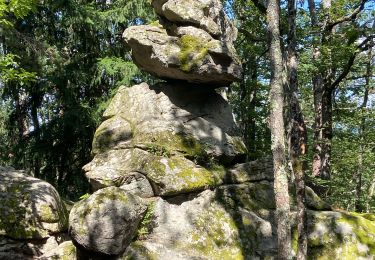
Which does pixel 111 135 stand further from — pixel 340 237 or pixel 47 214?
pixel 340 237

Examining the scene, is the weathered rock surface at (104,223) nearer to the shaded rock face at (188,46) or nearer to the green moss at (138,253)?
the green moss at (138,253)

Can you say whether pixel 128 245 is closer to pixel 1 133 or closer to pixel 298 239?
pixel 298 239

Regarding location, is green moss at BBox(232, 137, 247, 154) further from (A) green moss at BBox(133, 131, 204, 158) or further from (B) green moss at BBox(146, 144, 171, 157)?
(B) green moss at BBox(146, 144, 171, 157)

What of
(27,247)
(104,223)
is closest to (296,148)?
(104,223)

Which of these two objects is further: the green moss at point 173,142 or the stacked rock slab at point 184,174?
the green moss at point 173,142

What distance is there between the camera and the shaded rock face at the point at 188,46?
1038 centimetres

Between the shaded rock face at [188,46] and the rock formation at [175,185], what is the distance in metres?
0.03

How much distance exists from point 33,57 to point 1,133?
929cm

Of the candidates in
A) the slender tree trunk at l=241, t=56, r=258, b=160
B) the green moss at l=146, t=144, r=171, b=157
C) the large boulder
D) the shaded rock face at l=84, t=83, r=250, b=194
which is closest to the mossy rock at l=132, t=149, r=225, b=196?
the shaded rock face at l=84, t=83, r=250, b=194

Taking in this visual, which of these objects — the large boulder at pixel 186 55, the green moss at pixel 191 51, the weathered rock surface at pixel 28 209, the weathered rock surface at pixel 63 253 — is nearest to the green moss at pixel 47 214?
the weathered rock surface at pixel 28 209

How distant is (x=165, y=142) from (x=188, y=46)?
2.63 m

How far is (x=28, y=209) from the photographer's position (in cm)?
865

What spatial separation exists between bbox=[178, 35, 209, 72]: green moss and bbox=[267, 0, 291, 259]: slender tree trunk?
2.26 meters

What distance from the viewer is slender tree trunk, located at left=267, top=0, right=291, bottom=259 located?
7617 mm
